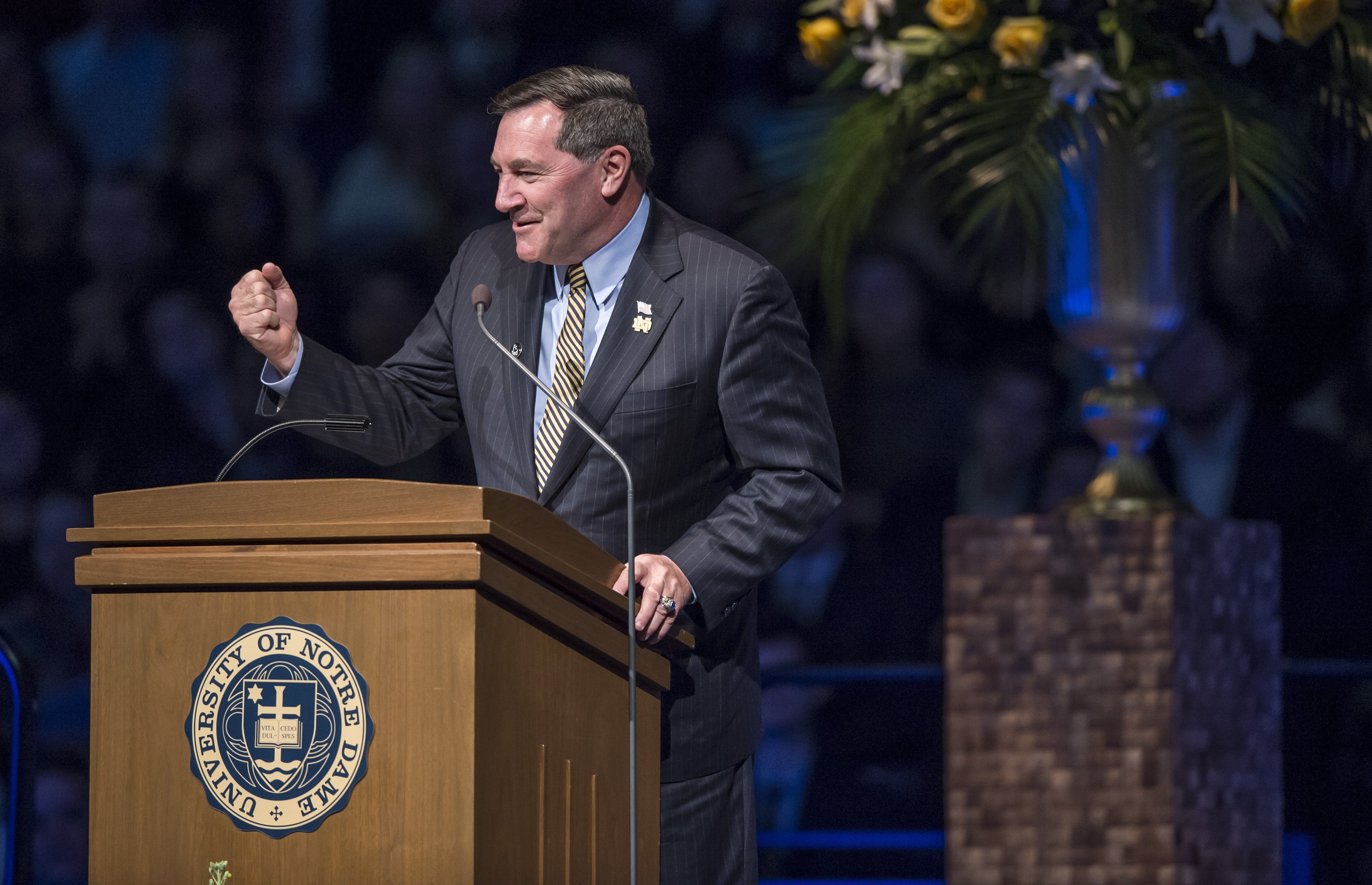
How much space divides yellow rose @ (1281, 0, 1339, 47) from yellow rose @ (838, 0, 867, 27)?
26.2 inches

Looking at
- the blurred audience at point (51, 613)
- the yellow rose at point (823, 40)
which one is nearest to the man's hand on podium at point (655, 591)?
the yellow rose at point (823, 40)

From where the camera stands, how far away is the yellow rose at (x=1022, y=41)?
95.8 inches

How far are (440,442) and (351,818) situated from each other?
2068mm

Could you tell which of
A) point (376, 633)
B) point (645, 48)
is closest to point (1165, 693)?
point (376, 633)

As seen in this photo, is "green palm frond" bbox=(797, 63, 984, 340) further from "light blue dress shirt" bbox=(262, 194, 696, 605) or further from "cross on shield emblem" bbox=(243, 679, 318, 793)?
"cross on shield emblem" bbox=(243, 679, 318, 793)

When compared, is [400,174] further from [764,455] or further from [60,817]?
[764,455]

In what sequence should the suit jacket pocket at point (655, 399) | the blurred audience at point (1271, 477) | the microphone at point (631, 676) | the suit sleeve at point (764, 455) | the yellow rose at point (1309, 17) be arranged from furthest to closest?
the blurred audience at point (1271, 477), the yellow rose at point (1309, 17), the suit jacket pocket at point (655, 399), the suit sleeve at point (764, 455), the microphone at point (631, 676)

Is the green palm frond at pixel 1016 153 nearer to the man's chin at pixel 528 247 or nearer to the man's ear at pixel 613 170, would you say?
the man's ear at pixel 613 170

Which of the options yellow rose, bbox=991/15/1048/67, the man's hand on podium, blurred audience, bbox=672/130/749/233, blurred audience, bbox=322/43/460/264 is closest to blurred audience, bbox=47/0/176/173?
blurred audience, bbox=322/43/460/264

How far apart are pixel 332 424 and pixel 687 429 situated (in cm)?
42

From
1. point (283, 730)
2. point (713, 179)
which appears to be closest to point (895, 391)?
point (713, 179)

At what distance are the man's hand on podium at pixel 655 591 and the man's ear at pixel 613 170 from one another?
0.54 meters

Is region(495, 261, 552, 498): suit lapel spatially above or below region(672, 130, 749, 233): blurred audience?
below

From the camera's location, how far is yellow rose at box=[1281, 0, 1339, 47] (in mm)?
2381
